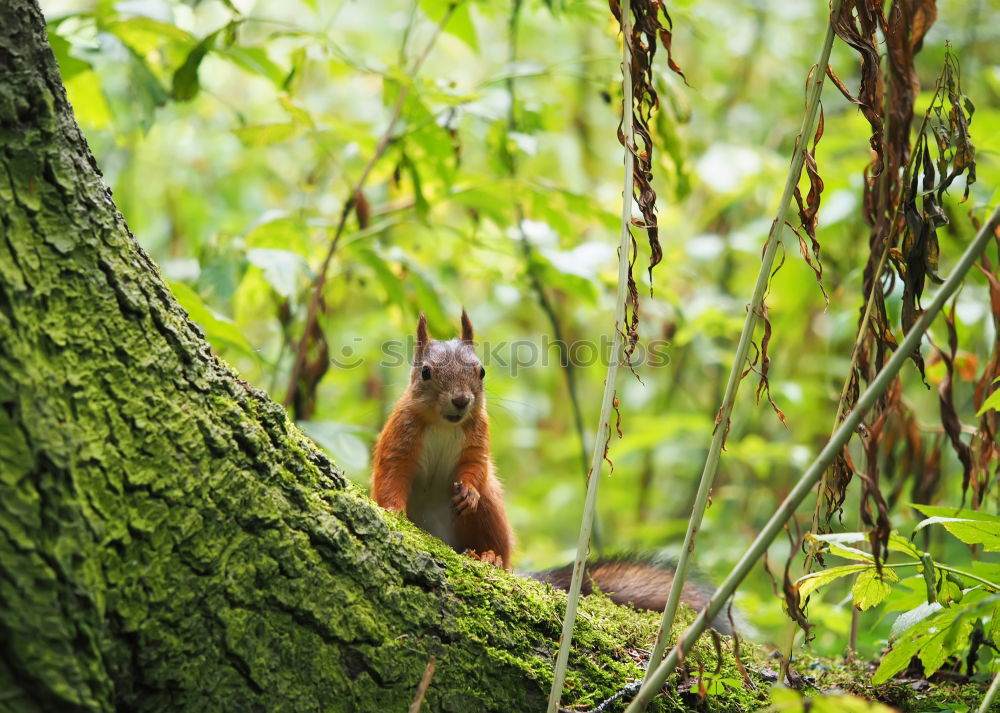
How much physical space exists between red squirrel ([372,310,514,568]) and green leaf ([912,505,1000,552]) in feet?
4.46

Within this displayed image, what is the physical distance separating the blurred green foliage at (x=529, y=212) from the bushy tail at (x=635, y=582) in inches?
21.0

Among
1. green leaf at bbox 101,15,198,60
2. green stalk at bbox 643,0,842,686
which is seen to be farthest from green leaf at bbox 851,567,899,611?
green leaf at bbox 101,15,198,60

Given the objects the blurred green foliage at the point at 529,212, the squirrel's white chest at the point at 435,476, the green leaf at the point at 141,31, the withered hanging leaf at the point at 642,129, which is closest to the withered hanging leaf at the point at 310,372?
the blurred green foliage at the point at 529,212

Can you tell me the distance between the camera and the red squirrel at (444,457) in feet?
8.74

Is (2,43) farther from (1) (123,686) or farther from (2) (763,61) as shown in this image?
(2) (763,61)

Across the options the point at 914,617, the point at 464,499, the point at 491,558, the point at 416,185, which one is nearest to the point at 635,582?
the point at 491,558

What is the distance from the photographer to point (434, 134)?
3096 millimetres

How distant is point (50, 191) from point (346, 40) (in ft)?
21.4

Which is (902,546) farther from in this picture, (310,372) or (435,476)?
(310,372)

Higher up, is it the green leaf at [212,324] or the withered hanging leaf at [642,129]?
the withered hanging leaf at [642,129]

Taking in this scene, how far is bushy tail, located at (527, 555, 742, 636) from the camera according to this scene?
238cm

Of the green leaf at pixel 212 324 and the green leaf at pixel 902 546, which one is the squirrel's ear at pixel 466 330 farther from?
the green leaf at pixel 902 546

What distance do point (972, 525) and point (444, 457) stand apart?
1758 millimetres

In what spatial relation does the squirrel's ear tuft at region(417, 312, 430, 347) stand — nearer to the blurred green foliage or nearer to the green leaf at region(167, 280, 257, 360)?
the blurred green foliage
